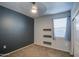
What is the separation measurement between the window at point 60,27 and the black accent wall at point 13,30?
192 cm

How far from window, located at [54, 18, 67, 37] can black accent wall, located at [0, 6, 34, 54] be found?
192 centimetres

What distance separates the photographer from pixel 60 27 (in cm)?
449

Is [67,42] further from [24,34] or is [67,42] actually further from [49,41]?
[24,34]

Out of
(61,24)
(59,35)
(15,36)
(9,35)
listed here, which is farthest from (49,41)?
(9,35)

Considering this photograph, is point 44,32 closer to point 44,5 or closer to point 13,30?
point 13,30

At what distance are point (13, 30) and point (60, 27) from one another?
2621mm

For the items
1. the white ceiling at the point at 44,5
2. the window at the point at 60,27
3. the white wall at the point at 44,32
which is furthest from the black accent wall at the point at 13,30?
the window at the point at 60,27

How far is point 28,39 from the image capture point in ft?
17.5

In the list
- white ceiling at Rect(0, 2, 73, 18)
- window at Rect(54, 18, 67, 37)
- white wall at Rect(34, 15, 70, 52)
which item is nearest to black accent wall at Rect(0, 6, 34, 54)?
white ceiling at Rect(0, 2, 73, 18)

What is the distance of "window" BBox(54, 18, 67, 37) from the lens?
4328mm

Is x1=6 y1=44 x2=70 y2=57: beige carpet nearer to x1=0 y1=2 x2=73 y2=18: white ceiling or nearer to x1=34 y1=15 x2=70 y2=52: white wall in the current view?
x1=34 y1=15 x2=70 y2=52: white wall

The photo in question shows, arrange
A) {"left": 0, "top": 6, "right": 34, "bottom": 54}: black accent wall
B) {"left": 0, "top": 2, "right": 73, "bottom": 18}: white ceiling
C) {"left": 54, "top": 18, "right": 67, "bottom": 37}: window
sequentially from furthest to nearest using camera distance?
{"left": 54, "top": 18, "right": 67, "bottom": 37}: window → {"left": 0, "top": 6, "right": 34, "bottom": 54}: black accent wall → {"left": 0, "top": 2, "right": 73, "bottom": 18}: white ceiling

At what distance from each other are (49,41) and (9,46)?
8.24ft

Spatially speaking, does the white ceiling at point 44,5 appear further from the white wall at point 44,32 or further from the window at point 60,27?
the white wall at point 44,32
